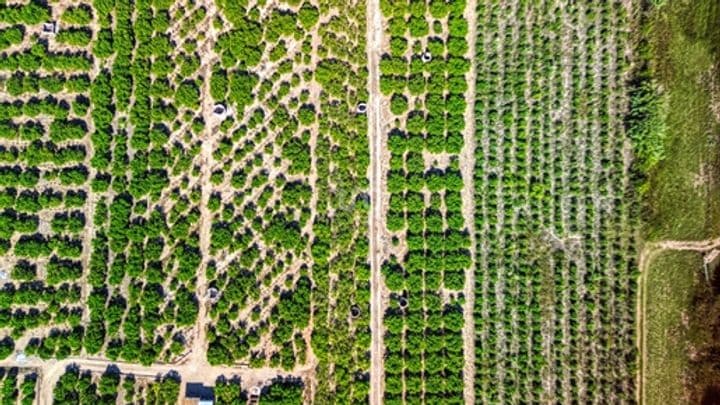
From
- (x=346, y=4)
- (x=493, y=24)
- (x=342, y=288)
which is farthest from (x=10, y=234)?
(x=493, y=24)

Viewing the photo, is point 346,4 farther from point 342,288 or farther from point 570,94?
point 342,288

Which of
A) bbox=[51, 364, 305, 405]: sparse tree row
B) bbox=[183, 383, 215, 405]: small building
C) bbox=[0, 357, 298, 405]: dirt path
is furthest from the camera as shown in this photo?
bbox=[0, 357, 298, 405]: dirt path

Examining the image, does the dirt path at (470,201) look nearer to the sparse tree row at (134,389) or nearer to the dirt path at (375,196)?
the dirt path at (375,196)

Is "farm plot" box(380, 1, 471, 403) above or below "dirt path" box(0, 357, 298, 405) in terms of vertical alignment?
above

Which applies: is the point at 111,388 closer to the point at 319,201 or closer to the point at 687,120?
the point at 319,201

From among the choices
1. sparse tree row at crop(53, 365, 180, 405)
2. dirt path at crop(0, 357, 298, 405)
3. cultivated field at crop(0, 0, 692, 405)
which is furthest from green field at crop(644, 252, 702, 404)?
sparse tree row at crop(53, 365, 180, 405)

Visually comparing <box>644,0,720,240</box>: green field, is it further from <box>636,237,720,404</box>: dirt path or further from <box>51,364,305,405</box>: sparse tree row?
<box>51,364,305,405</box>: sparse tree row
